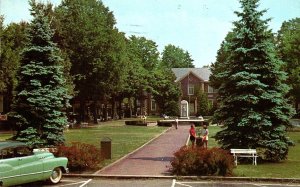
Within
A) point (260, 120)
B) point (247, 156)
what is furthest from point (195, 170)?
point (260, 120)

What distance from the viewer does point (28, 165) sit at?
15.4m

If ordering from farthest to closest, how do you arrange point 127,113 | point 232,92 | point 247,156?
1. point 127,113
2. point 232,92
3. point 247,156

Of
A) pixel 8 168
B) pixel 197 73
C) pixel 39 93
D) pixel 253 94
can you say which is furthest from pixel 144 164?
pixel 197 73

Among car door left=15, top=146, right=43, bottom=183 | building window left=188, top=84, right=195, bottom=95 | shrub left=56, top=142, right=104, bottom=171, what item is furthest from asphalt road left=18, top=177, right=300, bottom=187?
building window left=188, top=84, right=195, bottom=95

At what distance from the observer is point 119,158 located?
23.8m

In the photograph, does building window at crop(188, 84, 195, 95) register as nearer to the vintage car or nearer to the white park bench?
the white park bench

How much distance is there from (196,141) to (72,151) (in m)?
10.7

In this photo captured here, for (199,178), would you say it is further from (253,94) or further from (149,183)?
(253,94)

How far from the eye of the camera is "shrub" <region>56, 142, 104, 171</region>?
62.8ft

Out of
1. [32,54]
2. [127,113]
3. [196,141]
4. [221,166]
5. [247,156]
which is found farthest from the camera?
[127,113]

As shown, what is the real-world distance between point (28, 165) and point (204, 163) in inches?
274

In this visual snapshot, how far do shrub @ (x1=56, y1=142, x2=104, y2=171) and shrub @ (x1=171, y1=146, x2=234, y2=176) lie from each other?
3.67 m

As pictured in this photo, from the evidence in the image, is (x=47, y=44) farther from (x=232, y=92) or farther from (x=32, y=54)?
(x=232, y=92)

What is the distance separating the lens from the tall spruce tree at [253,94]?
2258 centimetres
